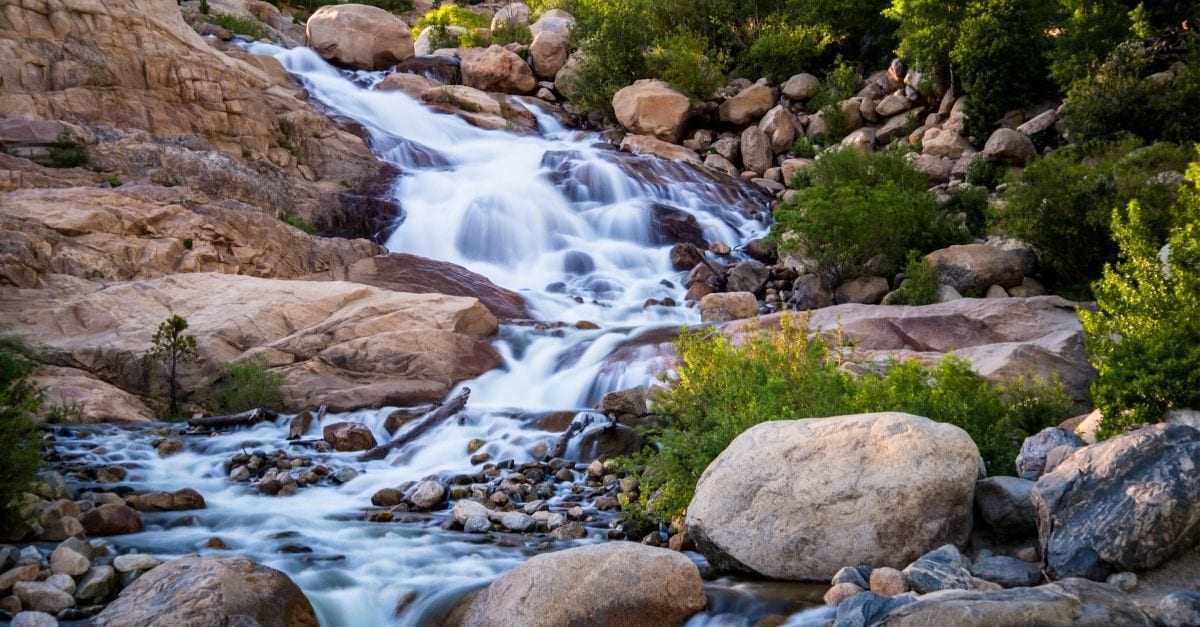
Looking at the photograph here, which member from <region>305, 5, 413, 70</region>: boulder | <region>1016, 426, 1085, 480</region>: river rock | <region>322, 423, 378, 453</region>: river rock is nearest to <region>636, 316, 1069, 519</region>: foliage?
<region>1016, 426, 1085, 480</region>: river rock

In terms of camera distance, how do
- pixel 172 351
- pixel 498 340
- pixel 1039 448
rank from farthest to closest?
pixel 498 340 → pixel 172 351 → pixel 1039 448

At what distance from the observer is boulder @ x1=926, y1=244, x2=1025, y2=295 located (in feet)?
58.2

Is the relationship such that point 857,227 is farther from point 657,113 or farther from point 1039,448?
point 657,113

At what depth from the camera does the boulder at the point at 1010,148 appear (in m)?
24.3

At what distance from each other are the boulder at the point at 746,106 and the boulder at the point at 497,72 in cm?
787

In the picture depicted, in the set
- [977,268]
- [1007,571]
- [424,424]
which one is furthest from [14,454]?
[977,268]

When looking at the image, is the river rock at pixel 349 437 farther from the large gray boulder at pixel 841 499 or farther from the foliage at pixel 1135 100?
the foliage at pixel 1135 100

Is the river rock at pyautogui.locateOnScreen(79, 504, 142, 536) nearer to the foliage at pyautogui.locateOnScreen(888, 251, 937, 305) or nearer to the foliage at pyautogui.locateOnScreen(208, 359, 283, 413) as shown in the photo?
the foliage at pyautogui.locateOnScreen(208, 359, 283, 413)

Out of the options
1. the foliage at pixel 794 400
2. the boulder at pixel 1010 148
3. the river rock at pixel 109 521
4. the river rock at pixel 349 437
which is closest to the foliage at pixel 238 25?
the boulder at pixel 1010 148

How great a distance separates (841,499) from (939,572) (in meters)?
0.98

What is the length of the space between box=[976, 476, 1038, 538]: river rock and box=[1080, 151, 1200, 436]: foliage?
4.37 feet

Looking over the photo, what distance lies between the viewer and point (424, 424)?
12305 mm

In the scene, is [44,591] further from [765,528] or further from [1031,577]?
[1031,577]

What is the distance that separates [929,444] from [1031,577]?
117 cm
